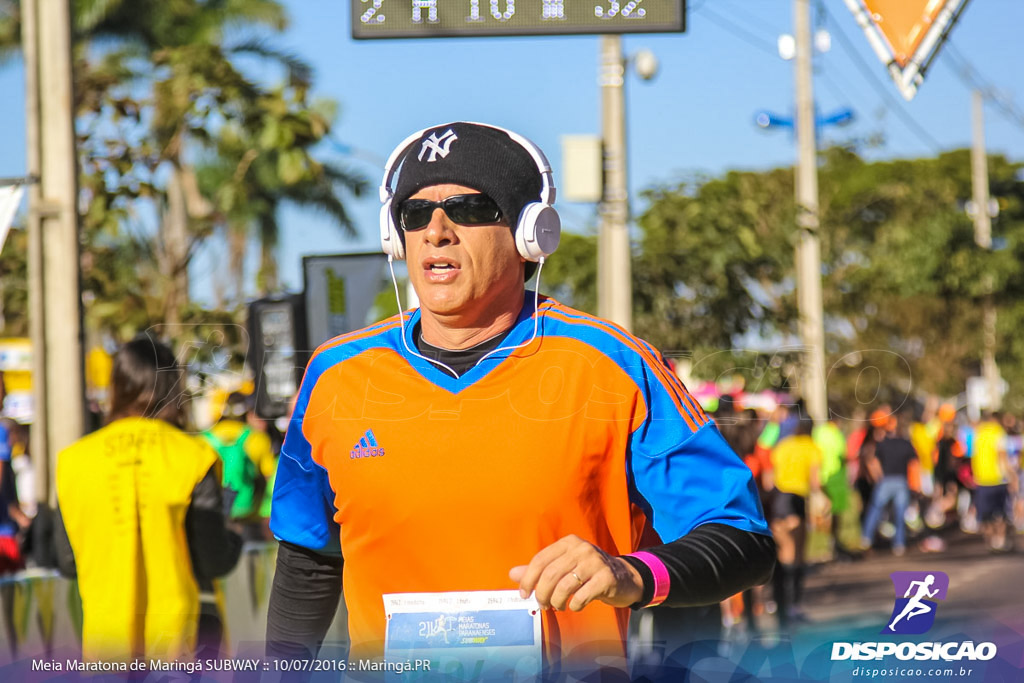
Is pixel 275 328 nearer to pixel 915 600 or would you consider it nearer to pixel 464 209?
pixel 464 209

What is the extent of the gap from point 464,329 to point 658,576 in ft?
2.13

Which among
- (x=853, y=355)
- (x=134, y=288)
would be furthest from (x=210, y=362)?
(x=134, y=288)

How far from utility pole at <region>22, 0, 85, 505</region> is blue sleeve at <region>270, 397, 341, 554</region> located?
382cm

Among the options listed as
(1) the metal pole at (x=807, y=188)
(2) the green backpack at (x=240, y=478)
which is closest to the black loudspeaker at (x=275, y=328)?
(2) the green backpack at (x=240, y=478)

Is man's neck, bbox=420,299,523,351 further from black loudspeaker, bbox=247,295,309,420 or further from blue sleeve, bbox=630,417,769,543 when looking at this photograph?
black loudspeaker, bbox=247,295,309,420

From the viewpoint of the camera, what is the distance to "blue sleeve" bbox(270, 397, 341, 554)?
2623 mm

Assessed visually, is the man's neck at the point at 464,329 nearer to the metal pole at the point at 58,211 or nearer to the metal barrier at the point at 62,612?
the metal barrier at the point at 62,612

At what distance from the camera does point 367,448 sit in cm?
247

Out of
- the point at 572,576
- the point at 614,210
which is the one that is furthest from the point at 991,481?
the point at 572,576

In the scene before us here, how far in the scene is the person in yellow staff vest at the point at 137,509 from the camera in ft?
13.4

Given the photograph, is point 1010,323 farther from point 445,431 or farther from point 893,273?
point 445,431

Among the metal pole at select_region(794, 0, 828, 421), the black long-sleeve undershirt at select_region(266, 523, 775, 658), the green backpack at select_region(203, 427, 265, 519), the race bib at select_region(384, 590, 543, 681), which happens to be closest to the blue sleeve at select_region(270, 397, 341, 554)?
the black long-sleeve undershirt at select_region(266, 523, 775, 658)

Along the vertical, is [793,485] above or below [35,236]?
below

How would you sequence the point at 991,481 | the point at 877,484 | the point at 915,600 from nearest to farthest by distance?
the point at 915,600 < the point at 877,484 < the point at 991,481
